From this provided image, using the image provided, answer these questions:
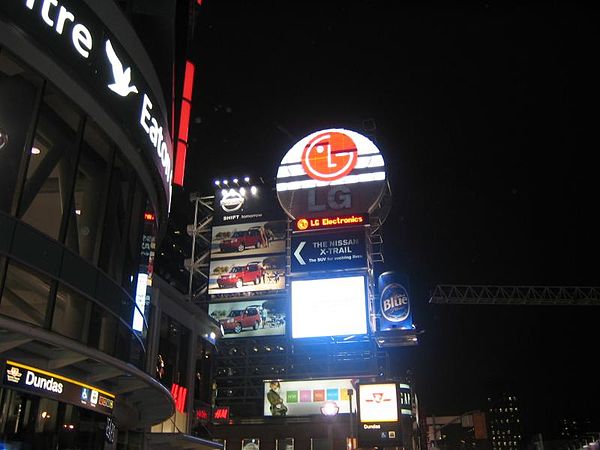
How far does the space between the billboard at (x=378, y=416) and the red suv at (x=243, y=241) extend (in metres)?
12.6

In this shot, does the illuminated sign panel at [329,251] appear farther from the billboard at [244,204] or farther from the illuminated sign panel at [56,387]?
the illuminated sign panel at [56,387]

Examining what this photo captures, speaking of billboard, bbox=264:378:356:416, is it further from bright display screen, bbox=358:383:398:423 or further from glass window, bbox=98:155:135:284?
glass window, bbox=98:155:135:284

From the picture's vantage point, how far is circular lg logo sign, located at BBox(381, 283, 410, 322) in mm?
30250

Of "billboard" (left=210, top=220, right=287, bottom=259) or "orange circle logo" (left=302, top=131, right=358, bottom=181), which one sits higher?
"orange circle logo" (left=302, top=131, right=358, bottom=181)

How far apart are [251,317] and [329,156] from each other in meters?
12.1

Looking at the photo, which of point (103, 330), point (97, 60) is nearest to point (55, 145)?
point (97, 60)

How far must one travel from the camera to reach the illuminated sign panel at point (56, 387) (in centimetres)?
806

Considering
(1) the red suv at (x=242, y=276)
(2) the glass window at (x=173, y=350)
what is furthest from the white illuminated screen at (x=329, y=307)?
(2) the glass window at (x=173, y=350)

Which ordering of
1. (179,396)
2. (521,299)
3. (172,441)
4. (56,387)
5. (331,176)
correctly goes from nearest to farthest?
1. (56,387)
2. (172,441)
3. (179,396)
4. (331,176)
5. (521,299)

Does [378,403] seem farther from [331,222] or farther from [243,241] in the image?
[243,241]

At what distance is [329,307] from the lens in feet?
92.1

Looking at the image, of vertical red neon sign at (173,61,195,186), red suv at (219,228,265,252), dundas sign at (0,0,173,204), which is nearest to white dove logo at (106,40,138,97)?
dundas sign at (0,0,173,204)

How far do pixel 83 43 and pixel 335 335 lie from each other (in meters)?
20.5

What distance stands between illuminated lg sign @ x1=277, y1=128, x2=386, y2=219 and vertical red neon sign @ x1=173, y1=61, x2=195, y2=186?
417 inches
